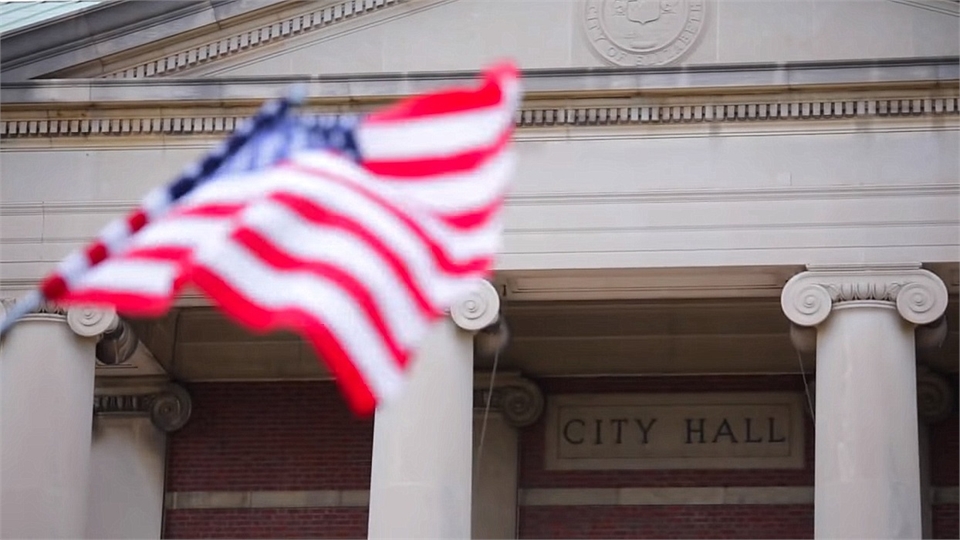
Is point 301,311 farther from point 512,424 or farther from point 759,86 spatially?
point 512,424

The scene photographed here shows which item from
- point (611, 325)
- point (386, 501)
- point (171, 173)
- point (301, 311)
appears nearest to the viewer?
point (301, 311)

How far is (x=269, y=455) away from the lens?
28172mm

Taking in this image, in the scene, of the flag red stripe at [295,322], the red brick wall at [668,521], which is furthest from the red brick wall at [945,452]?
the flag red stripe at [295,322]

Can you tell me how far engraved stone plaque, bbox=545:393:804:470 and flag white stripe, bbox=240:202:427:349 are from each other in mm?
13917

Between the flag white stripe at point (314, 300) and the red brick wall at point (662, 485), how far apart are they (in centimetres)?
1385

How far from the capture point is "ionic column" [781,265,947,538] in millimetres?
22344

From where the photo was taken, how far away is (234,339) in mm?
28156

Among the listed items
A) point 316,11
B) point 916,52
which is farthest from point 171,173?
point 916,52

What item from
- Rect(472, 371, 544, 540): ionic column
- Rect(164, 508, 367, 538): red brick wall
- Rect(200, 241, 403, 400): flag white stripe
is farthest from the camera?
Rect(164, 508, 367, 538): red brick wall

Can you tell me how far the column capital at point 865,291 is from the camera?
23047 millimetres

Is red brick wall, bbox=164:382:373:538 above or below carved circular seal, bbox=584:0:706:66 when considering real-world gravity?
below

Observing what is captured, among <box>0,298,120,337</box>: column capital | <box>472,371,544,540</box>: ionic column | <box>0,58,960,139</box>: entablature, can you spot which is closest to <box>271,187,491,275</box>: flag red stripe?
<box>0,58,960,139</box>: entablature

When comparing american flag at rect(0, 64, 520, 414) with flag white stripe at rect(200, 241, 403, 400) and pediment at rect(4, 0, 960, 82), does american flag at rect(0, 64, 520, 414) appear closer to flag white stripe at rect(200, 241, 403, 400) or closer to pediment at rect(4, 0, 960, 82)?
flag white stripe at rect(200, 241, 403, 400)

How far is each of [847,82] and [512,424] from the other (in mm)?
6173
